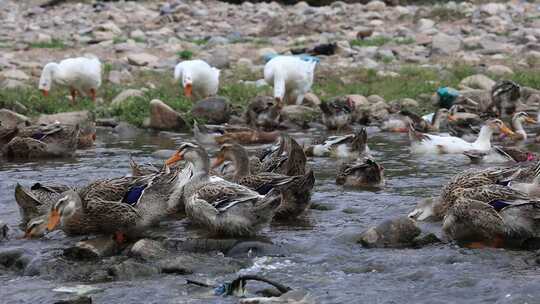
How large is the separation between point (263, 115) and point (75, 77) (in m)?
4.30

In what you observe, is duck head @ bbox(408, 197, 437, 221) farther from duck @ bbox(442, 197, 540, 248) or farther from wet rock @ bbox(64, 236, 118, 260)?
wet rock @ bbox(64, 236, 118, 260)

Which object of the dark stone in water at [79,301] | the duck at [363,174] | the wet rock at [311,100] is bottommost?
the wet rock at [311,100]

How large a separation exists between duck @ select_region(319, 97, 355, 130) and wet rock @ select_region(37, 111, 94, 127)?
12.2 feet

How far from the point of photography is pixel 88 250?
752 centimetres

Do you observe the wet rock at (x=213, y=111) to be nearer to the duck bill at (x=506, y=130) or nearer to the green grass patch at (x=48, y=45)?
the duck bill at (x=506, y=130)

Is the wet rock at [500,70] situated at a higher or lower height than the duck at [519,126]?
lower

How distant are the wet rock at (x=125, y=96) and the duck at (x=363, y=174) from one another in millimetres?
6898

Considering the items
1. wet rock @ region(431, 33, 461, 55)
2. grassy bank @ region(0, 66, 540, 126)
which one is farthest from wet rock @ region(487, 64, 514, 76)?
wet rock @ region(431, 33, 461, 55)

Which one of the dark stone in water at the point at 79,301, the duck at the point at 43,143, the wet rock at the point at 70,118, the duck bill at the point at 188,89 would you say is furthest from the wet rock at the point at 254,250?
the duck bill at the point at 188,89

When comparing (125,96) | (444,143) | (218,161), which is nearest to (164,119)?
(125,96)

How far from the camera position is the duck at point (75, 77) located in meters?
17.4

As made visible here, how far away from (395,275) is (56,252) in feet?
9.07

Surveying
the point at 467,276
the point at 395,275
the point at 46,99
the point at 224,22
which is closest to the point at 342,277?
the point at 395,275

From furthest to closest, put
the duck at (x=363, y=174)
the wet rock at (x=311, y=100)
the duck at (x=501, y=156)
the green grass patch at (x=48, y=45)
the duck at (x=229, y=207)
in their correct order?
the green grass patch at (x=48, y=45) < the wet rock at (x=311, y=100) < the duck at (x=501, y=156) < the duck at (x=363, y=174) < the duck at (x=229, y=207)
